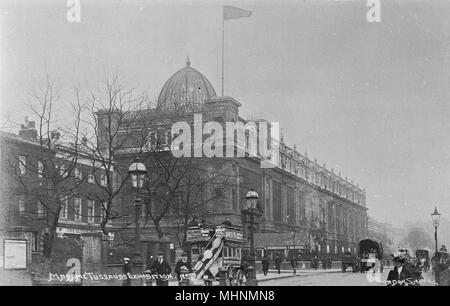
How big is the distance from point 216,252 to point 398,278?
8543 mm

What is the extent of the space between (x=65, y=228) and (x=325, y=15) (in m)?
35.7

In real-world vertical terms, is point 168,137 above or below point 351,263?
above

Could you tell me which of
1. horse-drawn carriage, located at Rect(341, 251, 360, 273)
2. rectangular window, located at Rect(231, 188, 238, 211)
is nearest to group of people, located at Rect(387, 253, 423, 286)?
horse-drawn carriage, located at Rect(341, 251, 360, 273)

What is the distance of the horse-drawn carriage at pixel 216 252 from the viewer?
85.5 feet

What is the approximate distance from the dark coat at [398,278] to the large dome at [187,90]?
73.8 ft

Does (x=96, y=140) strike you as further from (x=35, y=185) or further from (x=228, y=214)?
(x=228, y=214)

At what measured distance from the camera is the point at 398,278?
69.3ft

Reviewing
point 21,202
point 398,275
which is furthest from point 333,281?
point 21,202

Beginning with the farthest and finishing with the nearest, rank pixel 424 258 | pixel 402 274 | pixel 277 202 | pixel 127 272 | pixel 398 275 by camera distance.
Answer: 1. pixel 277 202
2. pixel 424 258
3. pixel 127 272
4. pixel 402 274
5. pixel 398 275

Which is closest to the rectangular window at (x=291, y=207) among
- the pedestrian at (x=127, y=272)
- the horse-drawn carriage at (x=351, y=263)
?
the horse-drawn carriage at (x=351, y=263)

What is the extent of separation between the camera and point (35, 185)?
44281 mm

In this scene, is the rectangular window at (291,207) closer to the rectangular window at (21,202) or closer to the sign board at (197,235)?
the rectangular window at (21,202)

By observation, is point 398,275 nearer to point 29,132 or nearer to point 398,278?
point 398,278

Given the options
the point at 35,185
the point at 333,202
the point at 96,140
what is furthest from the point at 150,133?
the point at 333,202
